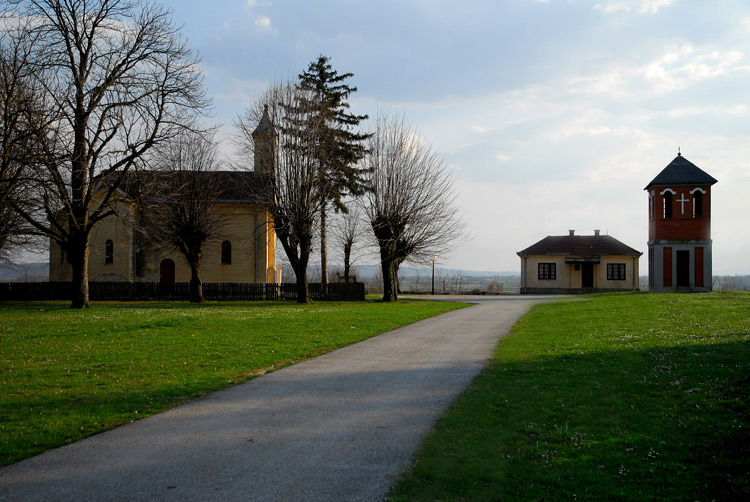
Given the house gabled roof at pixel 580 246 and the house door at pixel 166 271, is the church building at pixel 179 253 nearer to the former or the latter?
the house door at pixel 166 271

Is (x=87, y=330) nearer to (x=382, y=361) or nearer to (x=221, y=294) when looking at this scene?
(x=382, y=361)

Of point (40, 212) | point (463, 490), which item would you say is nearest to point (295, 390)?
point (463, 490)

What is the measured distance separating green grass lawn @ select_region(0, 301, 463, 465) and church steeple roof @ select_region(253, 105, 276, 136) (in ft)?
49.9

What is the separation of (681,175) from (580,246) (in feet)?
58.5

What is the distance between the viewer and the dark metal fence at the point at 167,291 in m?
38.9

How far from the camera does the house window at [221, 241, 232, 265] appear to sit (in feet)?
145

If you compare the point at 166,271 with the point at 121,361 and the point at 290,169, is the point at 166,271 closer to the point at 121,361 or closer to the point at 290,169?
the point at 290,169

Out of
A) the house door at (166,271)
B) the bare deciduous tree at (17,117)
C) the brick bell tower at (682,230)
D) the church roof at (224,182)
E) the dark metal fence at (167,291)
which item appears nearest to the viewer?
the bare deciduous tree at (17,117)

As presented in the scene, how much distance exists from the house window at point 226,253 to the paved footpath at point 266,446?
3507 cm

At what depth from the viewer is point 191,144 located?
37.4 meters

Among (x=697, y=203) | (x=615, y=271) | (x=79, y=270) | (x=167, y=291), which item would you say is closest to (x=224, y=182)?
(x=167, y=291)

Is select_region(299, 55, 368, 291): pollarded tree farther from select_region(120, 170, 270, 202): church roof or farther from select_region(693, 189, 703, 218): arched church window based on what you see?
select_region(693, 189, 703, 218): arched church window

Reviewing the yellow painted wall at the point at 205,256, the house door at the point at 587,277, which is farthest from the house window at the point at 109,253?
the house door at the point at 587,277

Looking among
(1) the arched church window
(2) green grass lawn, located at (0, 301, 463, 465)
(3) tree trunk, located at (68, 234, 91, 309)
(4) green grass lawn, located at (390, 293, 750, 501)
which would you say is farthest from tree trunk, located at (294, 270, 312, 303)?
(1) the arched church window
